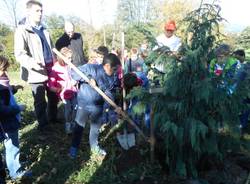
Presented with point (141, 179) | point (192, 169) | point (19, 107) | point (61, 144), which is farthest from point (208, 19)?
point (61, 144)

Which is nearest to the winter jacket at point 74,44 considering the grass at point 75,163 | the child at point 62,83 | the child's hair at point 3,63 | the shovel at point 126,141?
the child at point 62,83

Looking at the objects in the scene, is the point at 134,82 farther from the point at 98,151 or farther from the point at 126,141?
the point at 98,151

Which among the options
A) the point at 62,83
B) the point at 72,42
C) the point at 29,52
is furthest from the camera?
the point at 72,42

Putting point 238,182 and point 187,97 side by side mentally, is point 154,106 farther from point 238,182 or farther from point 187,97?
point 238,182

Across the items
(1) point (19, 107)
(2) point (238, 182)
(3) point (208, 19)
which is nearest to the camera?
(1) point (19, 107)

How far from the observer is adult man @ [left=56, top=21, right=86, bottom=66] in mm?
6773

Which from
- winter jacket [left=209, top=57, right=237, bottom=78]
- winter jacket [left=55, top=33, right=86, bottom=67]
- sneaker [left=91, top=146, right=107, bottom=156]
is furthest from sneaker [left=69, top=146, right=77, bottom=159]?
winter jacket [left=55, top=33, right=86, bottom=67]

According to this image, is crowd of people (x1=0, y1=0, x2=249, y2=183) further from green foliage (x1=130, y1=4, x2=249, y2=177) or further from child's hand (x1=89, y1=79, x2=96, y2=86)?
green foliage (x1=130, y1=4, x2=249, y2=177)

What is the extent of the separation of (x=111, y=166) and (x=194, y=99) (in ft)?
4.94

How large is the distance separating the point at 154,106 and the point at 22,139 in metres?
2.52

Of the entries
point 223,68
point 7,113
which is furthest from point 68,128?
point 223,68

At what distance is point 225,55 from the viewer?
455cm

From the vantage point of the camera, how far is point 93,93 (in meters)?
4.96

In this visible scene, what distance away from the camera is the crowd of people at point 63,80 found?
13.6ft
